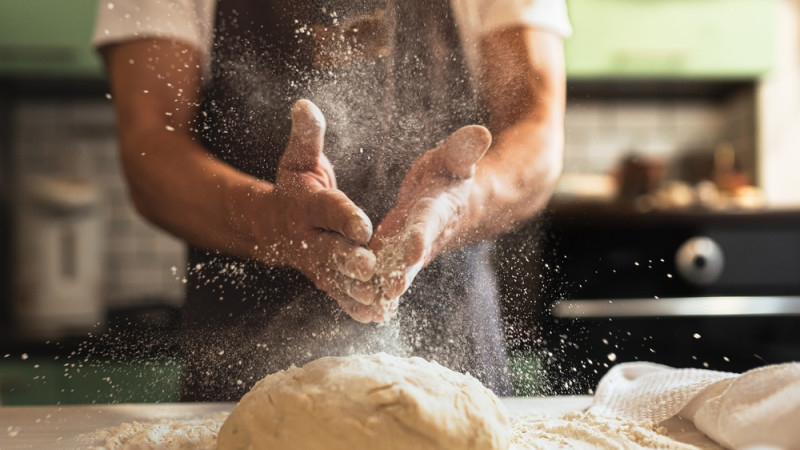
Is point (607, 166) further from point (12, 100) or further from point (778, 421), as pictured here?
point (12, 100)

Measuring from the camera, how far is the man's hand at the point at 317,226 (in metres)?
0.72

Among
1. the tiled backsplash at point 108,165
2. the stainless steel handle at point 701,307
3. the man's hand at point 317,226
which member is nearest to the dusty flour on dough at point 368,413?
the man's hand at point 317,226

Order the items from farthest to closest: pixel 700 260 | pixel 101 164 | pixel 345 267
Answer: pixel 101 164 → pixel 700 260 → pixel 345 267

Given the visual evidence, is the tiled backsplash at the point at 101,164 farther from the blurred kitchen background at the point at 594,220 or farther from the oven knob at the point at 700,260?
the oven knob at the point at 700,260

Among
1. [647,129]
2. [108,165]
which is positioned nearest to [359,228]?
[108,165]

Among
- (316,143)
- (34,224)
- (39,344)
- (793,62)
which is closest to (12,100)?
(34,224)

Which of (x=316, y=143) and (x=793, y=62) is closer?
(x=316, y=143)

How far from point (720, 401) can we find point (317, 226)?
1.69 ft

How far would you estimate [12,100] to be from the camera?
198 cm

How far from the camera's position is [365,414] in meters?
0.62

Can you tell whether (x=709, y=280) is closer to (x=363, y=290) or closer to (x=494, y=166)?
(x=494, y=166)

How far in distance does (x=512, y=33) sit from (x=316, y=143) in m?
0.31

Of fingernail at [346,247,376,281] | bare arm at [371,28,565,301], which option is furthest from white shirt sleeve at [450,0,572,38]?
fingernail at [346,247,376,281]

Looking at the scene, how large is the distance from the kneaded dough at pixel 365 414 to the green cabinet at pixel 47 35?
1515 mm
